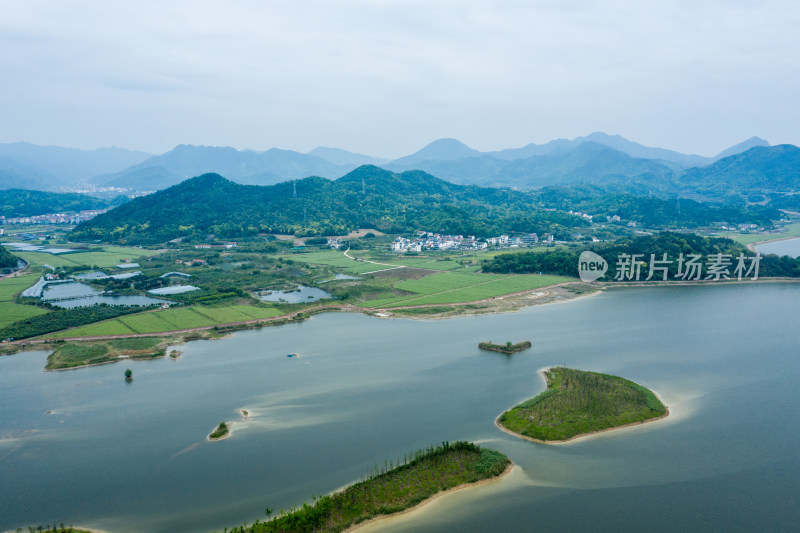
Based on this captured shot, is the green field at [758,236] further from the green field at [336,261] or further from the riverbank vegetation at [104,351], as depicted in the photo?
the riverbank vegetation at [104,351]

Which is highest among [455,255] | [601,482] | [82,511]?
[455,255]

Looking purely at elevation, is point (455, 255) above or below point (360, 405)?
above

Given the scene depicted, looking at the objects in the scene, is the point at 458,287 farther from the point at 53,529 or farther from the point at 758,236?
the point at 758,236

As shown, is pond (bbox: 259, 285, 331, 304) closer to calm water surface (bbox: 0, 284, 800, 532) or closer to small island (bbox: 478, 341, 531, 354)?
calm water surface (bbox: 0, 284, 800, 532)

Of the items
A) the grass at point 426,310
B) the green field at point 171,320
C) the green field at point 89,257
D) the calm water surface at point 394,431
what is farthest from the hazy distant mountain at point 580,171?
the green field at point 171,320

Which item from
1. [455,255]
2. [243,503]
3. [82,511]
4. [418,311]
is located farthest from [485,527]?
[455,255]

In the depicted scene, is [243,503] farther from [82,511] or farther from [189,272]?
[189,272]
